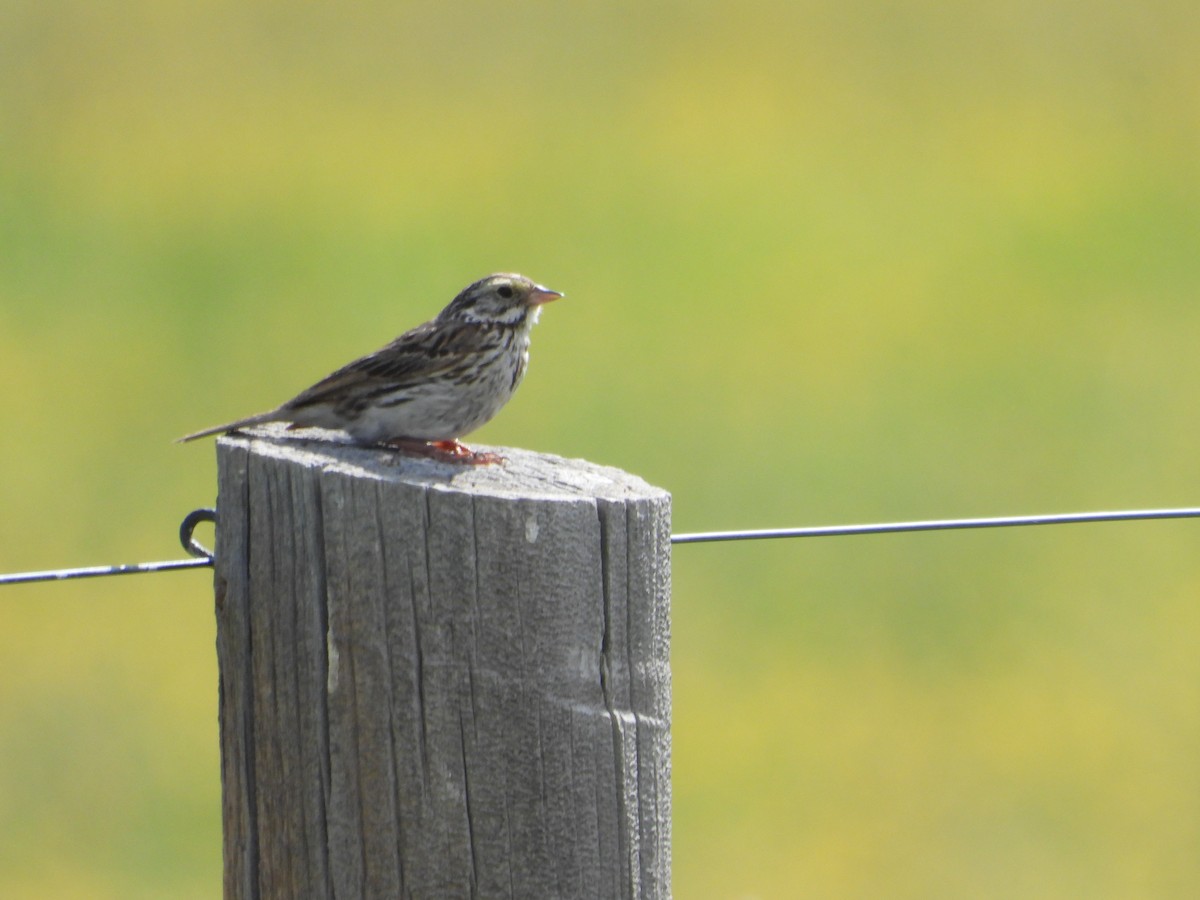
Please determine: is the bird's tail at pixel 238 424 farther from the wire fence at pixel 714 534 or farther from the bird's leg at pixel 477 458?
the bird's leg at pixel 477 458

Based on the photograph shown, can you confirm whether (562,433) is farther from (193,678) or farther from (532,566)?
(532,566)

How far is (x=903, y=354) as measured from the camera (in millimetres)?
20547

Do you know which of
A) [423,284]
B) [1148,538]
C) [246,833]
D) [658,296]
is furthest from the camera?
[658,296]

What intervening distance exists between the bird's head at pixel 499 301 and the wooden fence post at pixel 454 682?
2.31m

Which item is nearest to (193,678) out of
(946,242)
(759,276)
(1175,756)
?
(1175,756)

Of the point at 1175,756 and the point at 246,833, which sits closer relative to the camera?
the point at 246,833

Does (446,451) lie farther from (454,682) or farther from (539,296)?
(539,296)

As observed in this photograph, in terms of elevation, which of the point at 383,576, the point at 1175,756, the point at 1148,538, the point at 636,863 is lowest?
the point at 1175,756

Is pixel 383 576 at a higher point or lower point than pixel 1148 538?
higher

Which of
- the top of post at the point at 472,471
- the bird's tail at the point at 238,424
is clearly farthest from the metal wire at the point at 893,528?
the bird's tail at the point at 238,424

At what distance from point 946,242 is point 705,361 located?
4.54 meters

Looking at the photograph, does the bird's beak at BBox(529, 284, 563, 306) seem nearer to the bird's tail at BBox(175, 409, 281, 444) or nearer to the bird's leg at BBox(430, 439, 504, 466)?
the bird's tail at BBox(175, 409, 281, 444)

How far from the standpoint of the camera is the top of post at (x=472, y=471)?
12.3ft

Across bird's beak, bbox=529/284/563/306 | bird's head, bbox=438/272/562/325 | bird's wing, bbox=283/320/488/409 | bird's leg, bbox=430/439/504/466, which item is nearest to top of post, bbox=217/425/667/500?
bird's leg, bbox=430/439/504/466
